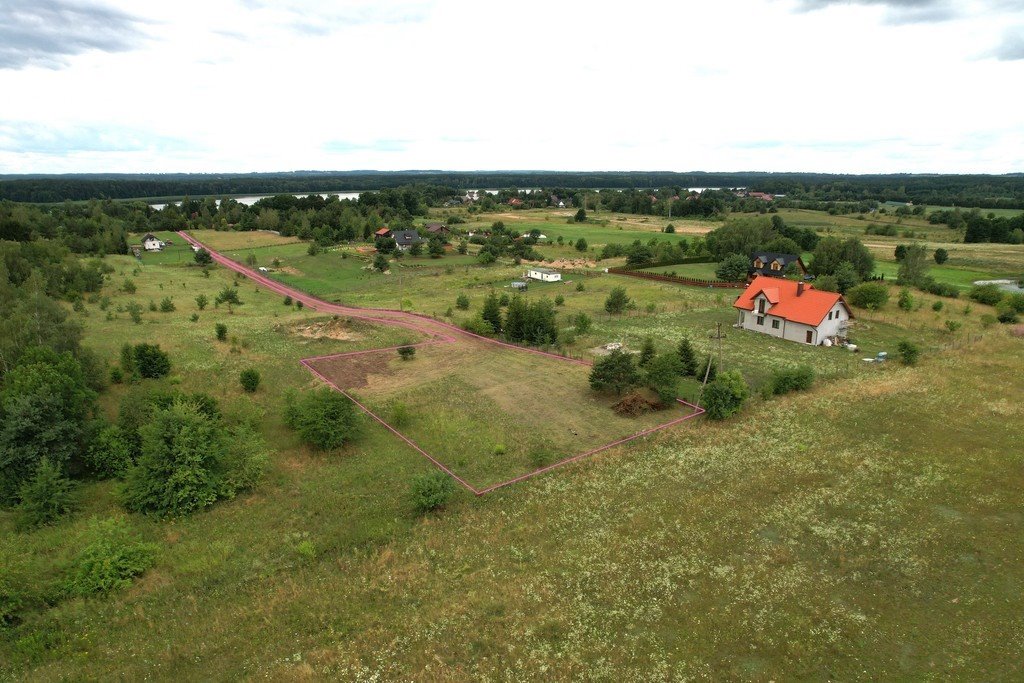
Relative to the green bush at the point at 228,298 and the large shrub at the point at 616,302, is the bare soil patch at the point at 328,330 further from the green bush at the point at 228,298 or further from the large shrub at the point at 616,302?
the large shrub at the point at 616,302

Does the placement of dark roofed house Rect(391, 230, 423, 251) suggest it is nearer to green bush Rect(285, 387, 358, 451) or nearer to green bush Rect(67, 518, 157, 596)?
green bush Rect(285, 387, 358, 451)

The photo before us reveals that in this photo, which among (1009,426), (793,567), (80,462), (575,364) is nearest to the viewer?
(793,567)

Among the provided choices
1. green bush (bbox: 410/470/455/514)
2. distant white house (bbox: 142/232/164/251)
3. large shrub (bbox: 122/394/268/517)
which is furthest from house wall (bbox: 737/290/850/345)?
distant white house (bbox: 142/232/164/251)

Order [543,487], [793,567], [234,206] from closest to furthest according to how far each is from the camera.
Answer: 1. [793,567]
2. [543,487]
3. [234,206]

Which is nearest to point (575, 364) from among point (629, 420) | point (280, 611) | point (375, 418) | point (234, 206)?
point (629, 420)

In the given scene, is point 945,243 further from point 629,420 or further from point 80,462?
point 80,462

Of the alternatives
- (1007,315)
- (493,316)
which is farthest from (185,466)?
(1007,315)

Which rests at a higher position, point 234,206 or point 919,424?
point 234,206
